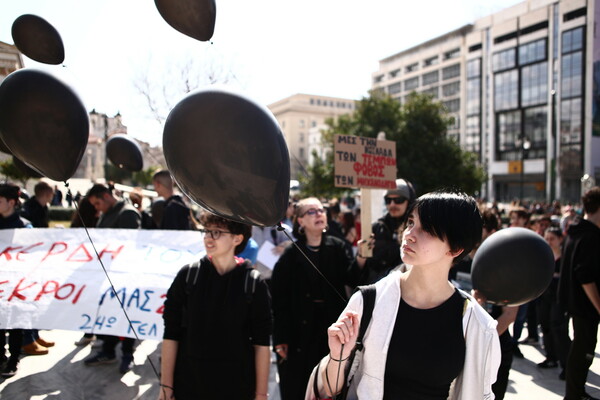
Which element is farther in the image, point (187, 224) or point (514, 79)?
point (514, 79)

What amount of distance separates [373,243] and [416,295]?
141 centimetres

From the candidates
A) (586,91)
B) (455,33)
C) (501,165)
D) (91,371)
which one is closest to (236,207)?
(91,371)

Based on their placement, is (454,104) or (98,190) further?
(454,104)

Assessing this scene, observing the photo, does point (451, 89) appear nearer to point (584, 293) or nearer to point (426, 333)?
point (584, 293)

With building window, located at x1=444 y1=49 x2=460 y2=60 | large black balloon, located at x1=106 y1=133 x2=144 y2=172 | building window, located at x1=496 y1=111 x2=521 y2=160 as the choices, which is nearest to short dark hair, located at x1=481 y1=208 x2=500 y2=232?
large black balloon, located at x1=106 y1=133 x2=144 y2=172

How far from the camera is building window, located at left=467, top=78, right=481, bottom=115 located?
58969 millimetres

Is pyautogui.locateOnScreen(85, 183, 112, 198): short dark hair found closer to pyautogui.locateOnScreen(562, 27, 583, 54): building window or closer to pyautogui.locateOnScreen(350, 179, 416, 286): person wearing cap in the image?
pyautogui.locateOnScreen(350, 179, 416, 286): person wearing cap

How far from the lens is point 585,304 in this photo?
332 cm

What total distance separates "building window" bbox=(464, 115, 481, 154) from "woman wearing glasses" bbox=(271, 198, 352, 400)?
201ft

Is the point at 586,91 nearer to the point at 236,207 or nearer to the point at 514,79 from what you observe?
the point at 514,79

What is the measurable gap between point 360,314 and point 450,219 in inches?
19.2

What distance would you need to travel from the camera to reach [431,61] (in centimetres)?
7006

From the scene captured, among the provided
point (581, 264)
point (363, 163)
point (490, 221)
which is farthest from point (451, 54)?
point (581, 264)

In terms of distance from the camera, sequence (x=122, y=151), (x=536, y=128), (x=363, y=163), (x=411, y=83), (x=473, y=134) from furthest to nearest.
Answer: (x=411, y=83), (x=473, y=134), (x=536, y=128), (x=122, y=151), (x=363, y=163)
